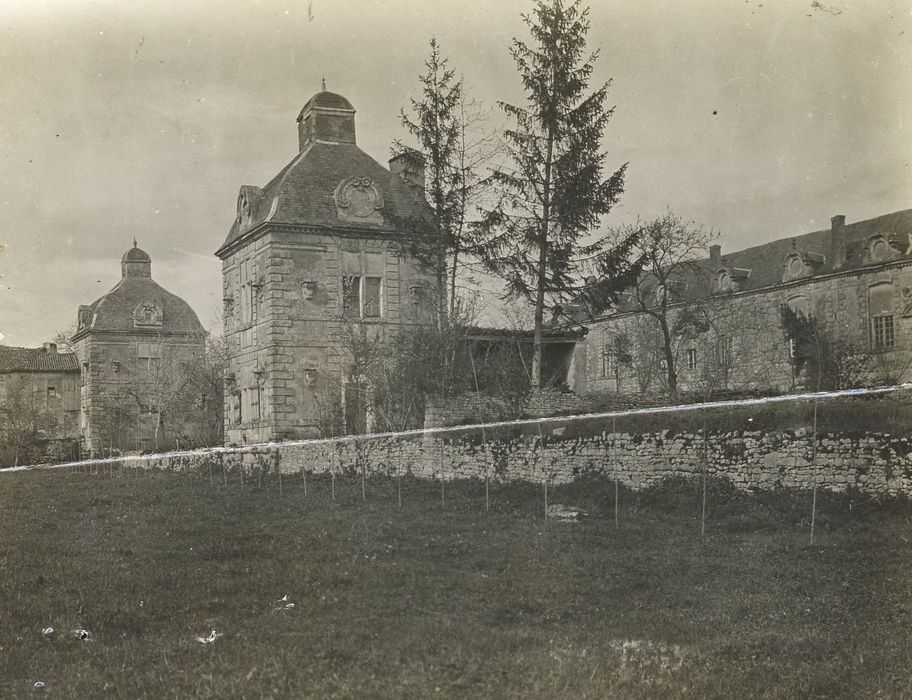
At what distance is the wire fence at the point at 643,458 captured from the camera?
1341 centimetres

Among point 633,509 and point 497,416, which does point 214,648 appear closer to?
point 633,509

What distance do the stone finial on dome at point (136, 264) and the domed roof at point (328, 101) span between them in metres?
9.45

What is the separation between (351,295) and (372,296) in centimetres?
77

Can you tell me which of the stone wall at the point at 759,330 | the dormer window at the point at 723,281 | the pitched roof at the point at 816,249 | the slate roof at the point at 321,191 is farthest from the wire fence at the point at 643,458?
the dormer window at the point at 723,281

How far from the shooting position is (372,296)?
101 feet

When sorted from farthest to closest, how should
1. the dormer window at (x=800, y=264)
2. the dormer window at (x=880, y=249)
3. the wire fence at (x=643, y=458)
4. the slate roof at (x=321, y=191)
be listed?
the dormer window at (x=800, y=264), the dormer window at (x=880, y=249), the slate roof at (x=321, y=191), the wire fence at (x=643, y=458)

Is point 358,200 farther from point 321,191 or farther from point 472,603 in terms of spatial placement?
point 472,603

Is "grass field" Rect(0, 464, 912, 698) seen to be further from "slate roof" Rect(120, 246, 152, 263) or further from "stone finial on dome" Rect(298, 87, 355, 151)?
"slate roof" Rect(120, 246, 152, 263)

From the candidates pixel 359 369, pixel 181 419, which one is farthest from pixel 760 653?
pixel 181 419

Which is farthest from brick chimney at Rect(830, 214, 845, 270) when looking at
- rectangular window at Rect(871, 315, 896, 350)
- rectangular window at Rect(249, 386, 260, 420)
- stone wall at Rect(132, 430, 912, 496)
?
stone wall at Rect(132, 430, 912, 496)

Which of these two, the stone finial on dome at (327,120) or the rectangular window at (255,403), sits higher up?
the stone finial on dome at (327,120)

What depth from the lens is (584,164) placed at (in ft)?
79.1

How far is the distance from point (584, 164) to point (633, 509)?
1176 centimetres

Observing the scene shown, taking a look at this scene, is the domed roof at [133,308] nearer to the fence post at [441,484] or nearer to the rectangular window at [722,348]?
the fence post at [441,484]
